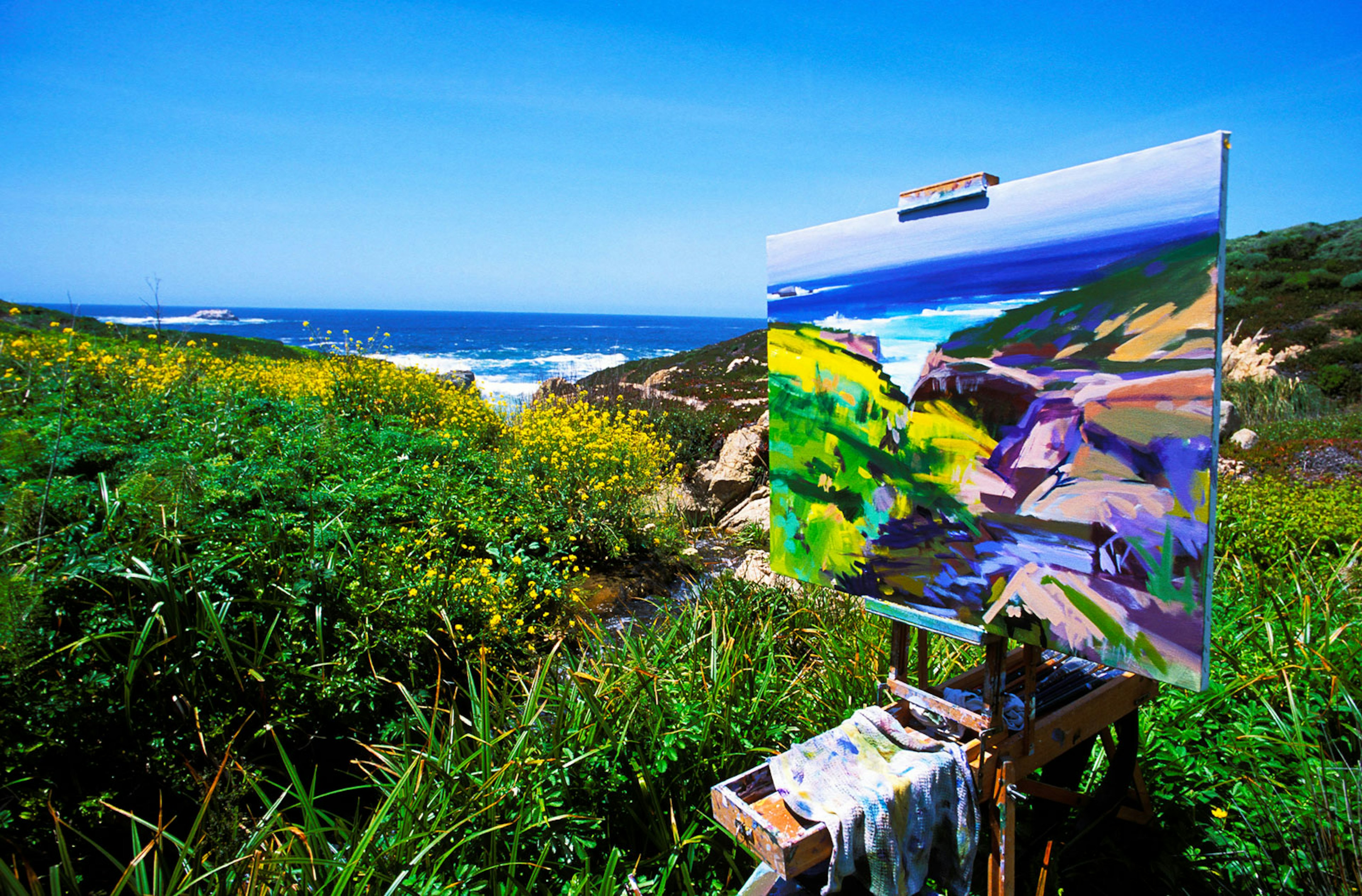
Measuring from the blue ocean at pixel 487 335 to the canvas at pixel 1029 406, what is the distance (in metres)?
6.20

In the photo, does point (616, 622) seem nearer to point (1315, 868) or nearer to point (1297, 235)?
point (1315, 868)

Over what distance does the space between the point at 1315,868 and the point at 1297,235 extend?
3880 cm

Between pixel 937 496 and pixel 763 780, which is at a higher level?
pixel 937 496

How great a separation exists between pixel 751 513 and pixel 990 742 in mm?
5260

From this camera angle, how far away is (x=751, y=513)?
709cm

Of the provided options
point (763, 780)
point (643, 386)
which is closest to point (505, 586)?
point (763, 780)

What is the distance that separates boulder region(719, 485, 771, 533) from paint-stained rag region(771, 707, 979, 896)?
4.77m

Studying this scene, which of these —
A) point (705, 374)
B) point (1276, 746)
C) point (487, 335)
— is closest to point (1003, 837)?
point (1276, 746)

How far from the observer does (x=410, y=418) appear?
24.3 feet

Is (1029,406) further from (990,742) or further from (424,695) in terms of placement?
(424,695)

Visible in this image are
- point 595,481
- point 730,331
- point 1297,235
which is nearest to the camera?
point 595,481

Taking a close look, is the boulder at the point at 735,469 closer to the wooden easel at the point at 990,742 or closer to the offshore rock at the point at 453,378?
the offshore rock at the point at 453,378

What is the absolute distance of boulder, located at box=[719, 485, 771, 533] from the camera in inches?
271

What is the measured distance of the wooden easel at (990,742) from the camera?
160 cm
